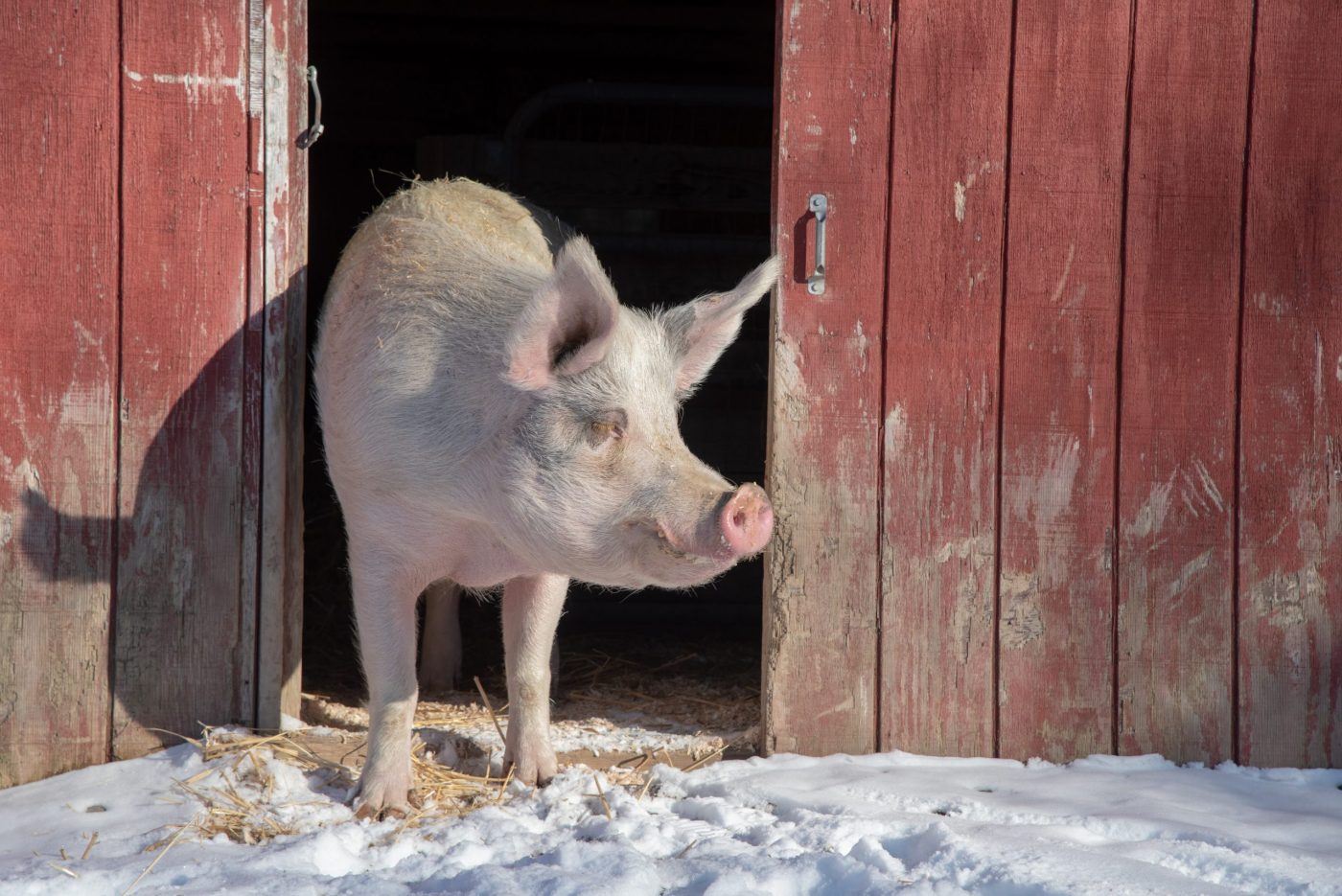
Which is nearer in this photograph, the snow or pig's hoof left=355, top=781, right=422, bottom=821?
the snow

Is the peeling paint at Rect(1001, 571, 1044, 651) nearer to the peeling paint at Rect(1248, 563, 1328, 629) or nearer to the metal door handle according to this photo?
the peeling paint at Rect(1248, 563, 1328, 629)

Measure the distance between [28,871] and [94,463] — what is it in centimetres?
127

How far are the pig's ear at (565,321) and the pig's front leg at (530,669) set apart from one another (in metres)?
0.75

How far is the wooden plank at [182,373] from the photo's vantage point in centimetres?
373

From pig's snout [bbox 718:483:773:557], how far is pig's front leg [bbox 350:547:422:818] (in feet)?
3.44

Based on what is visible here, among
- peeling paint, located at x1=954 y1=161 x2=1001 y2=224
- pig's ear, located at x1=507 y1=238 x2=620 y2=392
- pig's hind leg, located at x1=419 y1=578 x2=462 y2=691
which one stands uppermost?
peeling paint, located at x1=954 y1=161 x2=1001 y2=224

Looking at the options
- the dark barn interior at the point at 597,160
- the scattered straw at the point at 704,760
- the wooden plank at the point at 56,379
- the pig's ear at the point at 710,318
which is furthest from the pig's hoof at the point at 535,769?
the dark barn interior at the point at 597,160

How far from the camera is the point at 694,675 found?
5.16 m

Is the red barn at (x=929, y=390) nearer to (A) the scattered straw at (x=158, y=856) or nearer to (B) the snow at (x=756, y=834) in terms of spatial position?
(B) the snow at (x=756, y=834)

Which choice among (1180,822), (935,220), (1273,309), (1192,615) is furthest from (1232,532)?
(935,220)

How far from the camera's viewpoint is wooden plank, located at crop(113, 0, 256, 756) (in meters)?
3.73

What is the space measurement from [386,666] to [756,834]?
3.37 feet

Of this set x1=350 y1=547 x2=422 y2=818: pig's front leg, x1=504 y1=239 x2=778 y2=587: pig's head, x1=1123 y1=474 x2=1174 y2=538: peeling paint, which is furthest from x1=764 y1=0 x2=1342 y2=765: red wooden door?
x1=350 y1=547 x2=422 y2=818: pig's front leg

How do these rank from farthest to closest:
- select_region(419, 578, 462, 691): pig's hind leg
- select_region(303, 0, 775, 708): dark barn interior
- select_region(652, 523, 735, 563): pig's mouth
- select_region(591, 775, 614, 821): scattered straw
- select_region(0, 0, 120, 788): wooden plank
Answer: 1. select_region(303, 0, 775, 708): dark barn interior
2. select_region(419, 578, 462, 691): pig's hind leg
3. select_region(0, 0, 120, 788): wooden plank
4. select_region(591, 775, 614, 821): scattered straw
5. select_region(652, 523, 735, 563): pig's mouth
